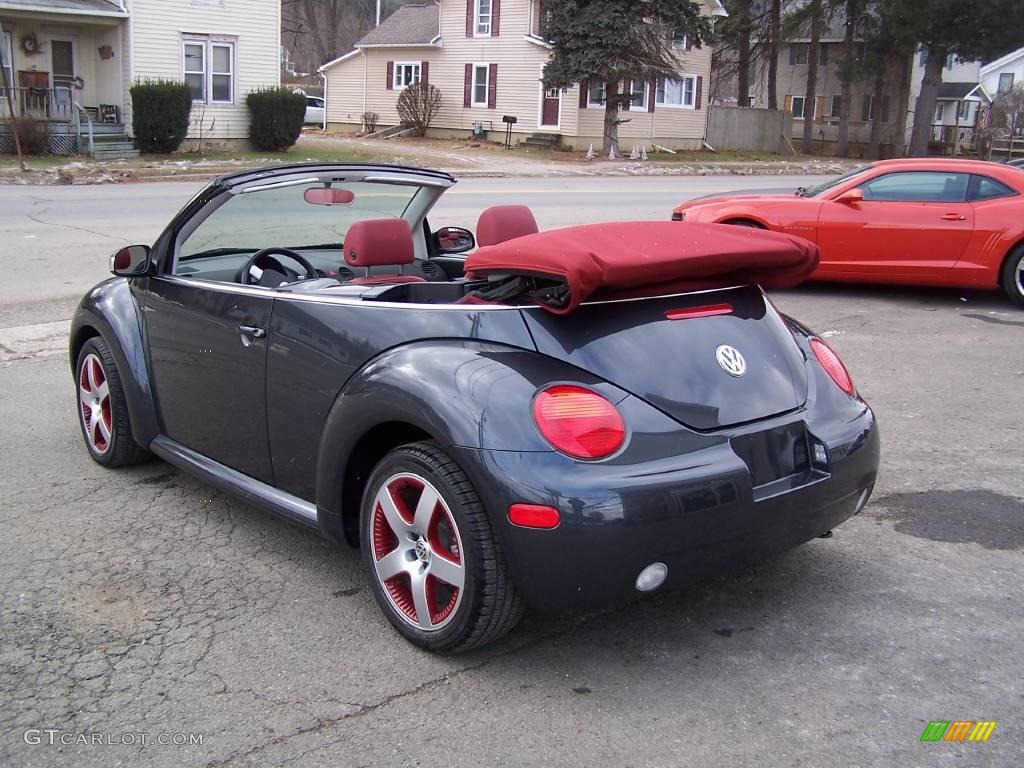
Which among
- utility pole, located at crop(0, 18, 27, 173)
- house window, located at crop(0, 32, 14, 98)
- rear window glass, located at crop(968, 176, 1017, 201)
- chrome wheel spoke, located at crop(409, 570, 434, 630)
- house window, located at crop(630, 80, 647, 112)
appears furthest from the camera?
house window, located at crop(630, 80, 647, 112)

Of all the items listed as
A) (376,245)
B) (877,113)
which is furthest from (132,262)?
(877,113)

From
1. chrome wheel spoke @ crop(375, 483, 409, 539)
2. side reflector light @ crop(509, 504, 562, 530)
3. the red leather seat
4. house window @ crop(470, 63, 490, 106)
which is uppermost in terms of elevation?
house window @ crop(470, 63, 490, 106)

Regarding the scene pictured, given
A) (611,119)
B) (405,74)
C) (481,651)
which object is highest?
(405,74)

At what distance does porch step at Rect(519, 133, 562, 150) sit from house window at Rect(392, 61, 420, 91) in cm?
701

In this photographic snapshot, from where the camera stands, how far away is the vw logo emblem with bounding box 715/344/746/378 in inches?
141

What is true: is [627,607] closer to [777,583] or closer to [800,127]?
[777,583]

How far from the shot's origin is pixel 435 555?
11.4 feet

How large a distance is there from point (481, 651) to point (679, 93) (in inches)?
1684

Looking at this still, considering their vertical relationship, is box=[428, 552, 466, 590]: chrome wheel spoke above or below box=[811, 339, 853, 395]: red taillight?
below

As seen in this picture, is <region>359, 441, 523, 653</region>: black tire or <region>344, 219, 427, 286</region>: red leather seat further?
<region>344, 219, 427, 286</region>: red leather seat

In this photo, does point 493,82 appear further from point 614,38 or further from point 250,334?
point 250,334

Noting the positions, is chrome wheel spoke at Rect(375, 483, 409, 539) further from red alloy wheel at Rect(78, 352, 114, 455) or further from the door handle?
red alloy wheel at Rect(78, 352, 114, 455)

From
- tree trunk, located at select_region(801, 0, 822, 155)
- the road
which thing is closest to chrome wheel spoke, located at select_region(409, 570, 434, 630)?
the road

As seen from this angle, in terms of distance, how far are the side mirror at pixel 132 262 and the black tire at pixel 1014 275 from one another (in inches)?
331
